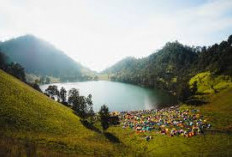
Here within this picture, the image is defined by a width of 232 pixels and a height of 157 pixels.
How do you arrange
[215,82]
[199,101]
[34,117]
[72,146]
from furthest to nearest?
[215,82], [199,101], [34,117], [72,146]

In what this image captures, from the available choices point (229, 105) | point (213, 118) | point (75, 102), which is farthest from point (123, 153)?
point (229, 105)

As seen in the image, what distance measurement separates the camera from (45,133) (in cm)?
4675

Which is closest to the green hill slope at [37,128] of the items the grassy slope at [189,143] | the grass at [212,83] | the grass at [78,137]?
the grass at [78,137]

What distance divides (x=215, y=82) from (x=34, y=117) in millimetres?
134054

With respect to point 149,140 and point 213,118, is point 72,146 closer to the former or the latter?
point 149,140

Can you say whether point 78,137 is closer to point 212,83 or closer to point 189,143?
point 189,143


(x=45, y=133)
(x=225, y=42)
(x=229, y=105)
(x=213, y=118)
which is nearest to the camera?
(x=45, y=133)

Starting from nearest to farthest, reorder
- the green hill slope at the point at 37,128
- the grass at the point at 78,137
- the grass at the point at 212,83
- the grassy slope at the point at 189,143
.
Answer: the green hill slope at the point at 37,128 < the grass at the point at 78,137 < the grassy slope at the point at 189,143 < the grass at the point at 212,83

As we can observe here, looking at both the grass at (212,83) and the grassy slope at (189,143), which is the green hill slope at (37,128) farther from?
the grass at (212,83)

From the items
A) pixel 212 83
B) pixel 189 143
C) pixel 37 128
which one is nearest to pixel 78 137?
pixel 37 128

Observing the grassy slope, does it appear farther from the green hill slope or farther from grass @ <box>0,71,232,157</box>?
the green hill slope

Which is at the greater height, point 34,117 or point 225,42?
point 225,42

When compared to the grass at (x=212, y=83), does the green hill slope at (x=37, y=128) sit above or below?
below

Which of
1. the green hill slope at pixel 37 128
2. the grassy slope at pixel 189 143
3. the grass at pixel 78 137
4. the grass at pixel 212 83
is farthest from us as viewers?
the grass at pixel 212 83
